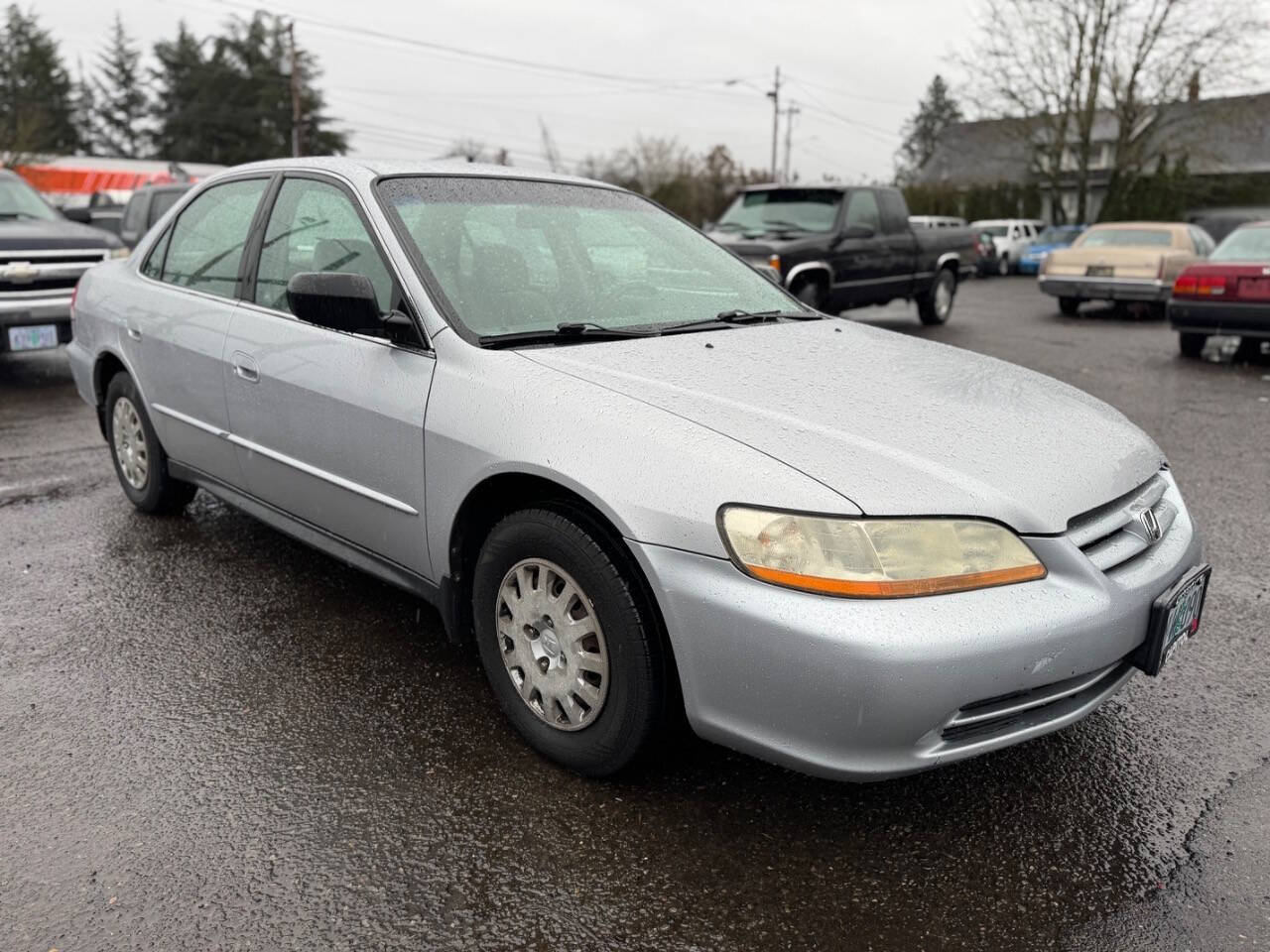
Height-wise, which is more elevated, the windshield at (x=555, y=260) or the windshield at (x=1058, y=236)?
the windshield at (x=1058, y=236)

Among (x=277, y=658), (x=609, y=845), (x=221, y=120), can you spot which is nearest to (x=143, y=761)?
(x=277, y=658)

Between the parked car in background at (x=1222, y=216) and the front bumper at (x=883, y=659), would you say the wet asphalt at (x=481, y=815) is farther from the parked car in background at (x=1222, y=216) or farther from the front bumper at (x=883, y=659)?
the parked car in background at (x=1222, y=216)

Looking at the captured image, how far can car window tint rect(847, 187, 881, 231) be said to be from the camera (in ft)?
38.1

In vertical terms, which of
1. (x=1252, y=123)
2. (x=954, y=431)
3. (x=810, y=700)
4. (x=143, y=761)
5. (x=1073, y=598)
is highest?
(x=1252, y=123)

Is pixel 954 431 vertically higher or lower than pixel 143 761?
higher

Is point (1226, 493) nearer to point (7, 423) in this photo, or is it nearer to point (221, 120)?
point (7, 423)

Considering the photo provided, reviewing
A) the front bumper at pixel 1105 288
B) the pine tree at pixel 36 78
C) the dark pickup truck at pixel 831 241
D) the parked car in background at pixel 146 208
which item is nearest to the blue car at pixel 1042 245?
the front bumper at pixel 1105 288

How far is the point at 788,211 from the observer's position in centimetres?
1154

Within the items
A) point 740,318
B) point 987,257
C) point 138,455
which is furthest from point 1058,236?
point 138,455

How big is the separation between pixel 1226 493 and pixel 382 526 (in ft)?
15.1

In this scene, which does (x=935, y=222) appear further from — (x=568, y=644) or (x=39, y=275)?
(x=568, y=644)

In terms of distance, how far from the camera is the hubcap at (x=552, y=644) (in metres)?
2.57

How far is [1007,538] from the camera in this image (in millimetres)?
2297

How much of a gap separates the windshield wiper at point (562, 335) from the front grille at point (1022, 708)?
1.49 meters
